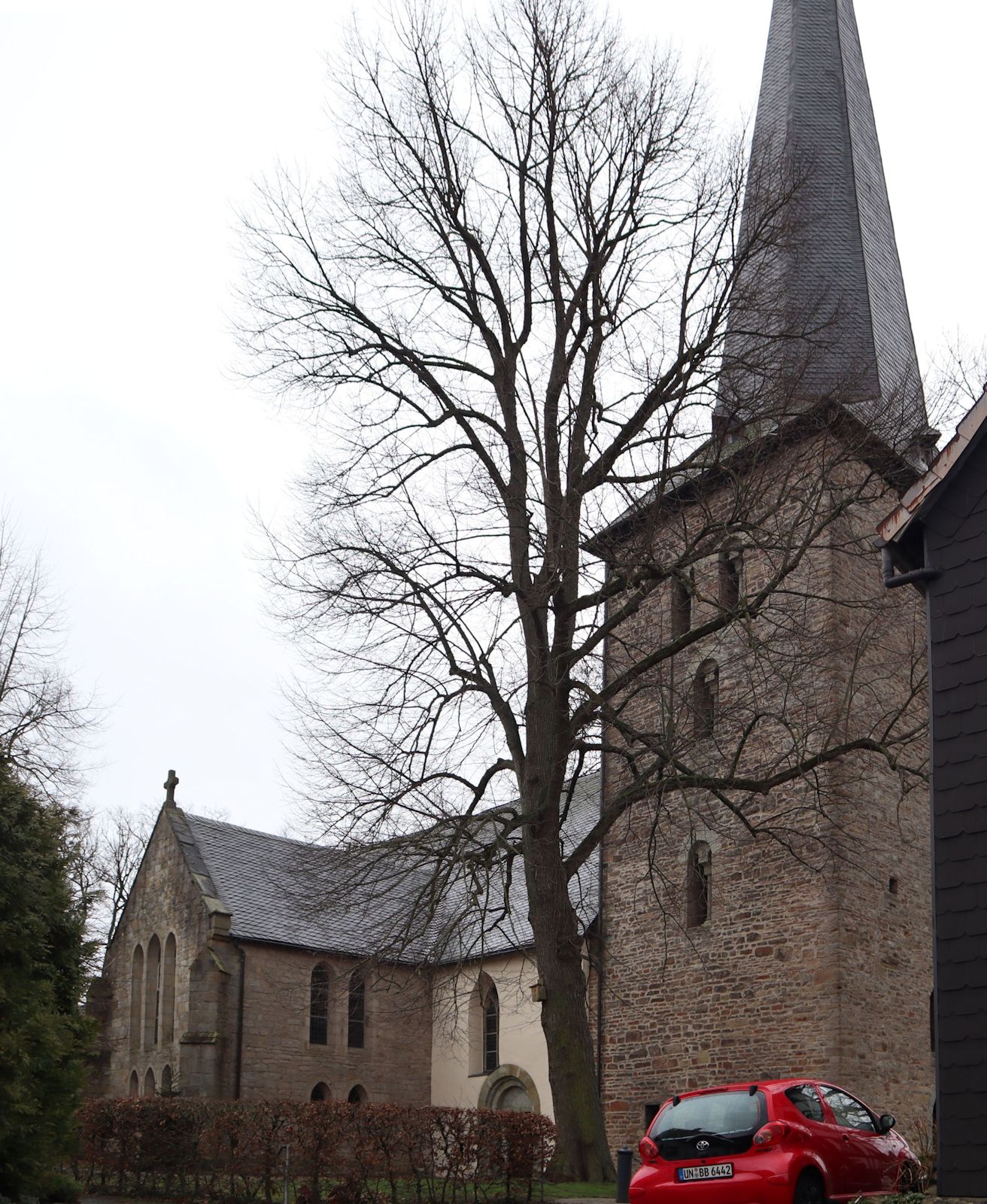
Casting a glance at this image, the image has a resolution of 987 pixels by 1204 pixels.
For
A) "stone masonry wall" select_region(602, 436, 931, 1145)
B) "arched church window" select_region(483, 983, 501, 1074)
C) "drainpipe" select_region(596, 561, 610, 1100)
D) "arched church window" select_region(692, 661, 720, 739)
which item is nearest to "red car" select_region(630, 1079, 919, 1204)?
"arched church window" select_region(692, 661, 720, 739)

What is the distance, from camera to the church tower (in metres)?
18.2

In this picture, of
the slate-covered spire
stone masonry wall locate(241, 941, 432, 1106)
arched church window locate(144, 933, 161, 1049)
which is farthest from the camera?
arched church window locate(144, 933, 161, 1049)

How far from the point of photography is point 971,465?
1041 centimetres

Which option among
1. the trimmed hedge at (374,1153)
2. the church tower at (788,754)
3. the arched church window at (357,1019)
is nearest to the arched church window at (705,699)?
the church tower at (788,754)

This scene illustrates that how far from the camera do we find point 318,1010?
2928 cm

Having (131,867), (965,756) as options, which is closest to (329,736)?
(965,756)

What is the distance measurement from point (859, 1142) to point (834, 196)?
20.3 m

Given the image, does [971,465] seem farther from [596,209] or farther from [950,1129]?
[596,209]

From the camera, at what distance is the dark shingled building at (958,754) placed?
29.6 feet

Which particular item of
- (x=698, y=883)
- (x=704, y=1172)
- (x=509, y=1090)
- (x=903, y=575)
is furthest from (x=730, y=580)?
(x=704, y=1172)

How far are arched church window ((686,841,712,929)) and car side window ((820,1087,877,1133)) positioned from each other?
1072 cm

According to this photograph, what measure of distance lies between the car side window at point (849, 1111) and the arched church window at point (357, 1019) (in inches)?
734

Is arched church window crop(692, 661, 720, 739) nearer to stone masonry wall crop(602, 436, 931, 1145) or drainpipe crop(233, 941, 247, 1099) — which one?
stone masonry wall crop(602, 436, 931, 1145)

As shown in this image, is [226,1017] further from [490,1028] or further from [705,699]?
[705,699]
